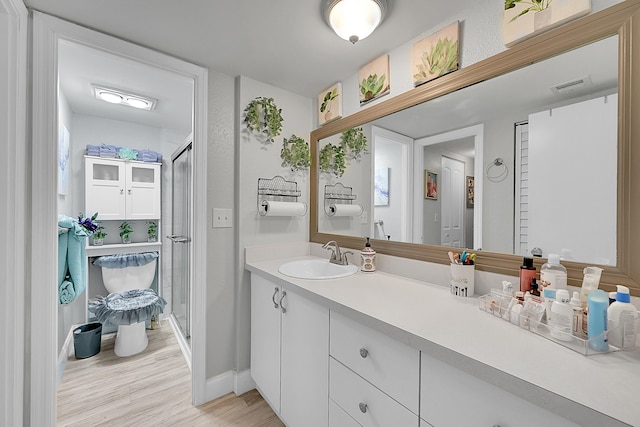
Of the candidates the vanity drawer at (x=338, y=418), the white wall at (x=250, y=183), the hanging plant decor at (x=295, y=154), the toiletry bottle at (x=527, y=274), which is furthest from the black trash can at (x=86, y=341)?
the toiletry bottle at (x=527, y=274)

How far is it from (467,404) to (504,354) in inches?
6.3

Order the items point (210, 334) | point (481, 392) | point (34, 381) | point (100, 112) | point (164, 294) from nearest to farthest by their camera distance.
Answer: point (481, 392) → point (34, 381) → point (210, 334) → point (100, 112) → point (164, 294)

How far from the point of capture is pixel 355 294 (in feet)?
3.77

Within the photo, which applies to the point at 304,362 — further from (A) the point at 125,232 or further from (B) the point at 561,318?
(A) the point at 125,232

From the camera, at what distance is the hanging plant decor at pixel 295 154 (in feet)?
6.61

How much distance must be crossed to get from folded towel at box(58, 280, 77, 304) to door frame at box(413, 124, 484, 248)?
2050mm

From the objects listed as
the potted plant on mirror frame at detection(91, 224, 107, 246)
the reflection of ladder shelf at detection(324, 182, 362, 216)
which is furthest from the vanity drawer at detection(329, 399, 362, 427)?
the potted plant on mirror frame at detection(91, 224, 107, 246)

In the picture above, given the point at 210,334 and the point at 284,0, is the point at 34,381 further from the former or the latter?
the point at 284,0

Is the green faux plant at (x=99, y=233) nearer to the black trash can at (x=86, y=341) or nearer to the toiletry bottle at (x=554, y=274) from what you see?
the black trash can at (x=86, y=341)

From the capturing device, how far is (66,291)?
1606 millimetres

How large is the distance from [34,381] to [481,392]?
188cm

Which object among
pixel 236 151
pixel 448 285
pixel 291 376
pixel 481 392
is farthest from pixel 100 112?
pixel 481 392

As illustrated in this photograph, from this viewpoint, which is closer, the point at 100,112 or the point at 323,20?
the point at 323,20

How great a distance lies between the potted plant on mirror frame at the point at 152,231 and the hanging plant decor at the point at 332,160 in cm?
211
